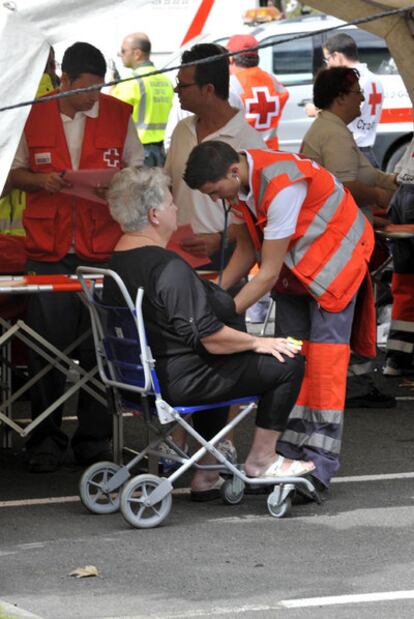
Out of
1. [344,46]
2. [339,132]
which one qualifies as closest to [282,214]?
[339,132]

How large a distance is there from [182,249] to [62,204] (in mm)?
571

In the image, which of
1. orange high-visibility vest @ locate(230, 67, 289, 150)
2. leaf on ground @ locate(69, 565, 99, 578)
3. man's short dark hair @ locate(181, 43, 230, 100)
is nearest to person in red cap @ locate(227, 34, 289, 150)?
orange high-visibility vest @ locate(230, 67, 289, 150)

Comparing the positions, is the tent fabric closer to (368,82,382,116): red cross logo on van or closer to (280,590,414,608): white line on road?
(280,590,414,608): white line on road

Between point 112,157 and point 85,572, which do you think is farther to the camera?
point 112,157

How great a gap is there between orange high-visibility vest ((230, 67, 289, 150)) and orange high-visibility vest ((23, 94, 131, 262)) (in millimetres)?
4311

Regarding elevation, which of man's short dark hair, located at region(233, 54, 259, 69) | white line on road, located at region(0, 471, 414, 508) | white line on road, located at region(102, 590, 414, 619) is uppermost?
man's short dark hair, located at region(233, 54, 259, 69)

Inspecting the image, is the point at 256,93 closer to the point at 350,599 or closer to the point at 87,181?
the point at 87,181

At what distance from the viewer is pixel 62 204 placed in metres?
6.62

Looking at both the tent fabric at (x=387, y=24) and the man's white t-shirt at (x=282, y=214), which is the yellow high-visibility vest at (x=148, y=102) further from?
the man's white t-shirt at (x=282, y=214)

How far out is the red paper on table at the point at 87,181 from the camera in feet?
21.2

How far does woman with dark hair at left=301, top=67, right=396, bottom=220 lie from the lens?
766 cm

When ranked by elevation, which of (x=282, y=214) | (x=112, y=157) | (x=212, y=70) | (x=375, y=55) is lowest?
(x=282, y=214)

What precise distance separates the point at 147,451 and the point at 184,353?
42 cm

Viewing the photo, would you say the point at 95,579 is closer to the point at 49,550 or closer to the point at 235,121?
the point at 49,550
